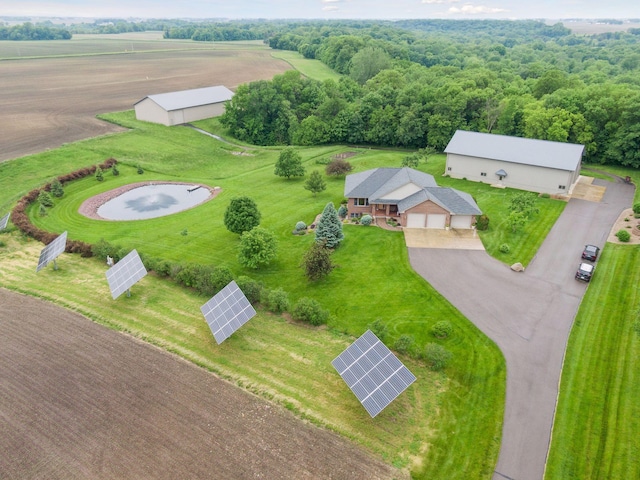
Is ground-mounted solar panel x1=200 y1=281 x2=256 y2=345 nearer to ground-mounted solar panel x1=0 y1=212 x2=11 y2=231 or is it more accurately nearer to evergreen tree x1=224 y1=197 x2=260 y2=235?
evergreen tree x1=224 y1=197 x2=260 y2=235

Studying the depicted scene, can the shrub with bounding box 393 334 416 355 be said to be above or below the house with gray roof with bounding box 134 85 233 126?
below

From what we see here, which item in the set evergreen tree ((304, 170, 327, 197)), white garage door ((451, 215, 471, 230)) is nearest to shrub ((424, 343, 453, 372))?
white garage door ((451, 215, 471, 230))

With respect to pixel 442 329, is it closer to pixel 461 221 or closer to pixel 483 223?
pixel 461 221

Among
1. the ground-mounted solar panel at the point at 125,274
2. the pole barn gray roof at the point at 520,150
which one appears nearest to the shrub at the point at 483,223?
the pole barn gray roof at the point at 520,150

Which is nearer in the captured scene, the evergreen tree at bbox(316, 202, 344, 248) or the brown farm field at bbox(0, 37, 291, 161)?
the evergreen tree at bbox(316, 202, 344, 248)

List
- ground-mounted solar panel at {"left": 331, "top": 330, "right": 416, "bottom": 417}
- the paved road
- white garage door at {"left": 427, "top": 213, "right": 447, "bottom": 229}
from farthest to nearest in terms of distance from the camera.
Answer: white garage door at {"left": 427, "top": 213, "right": 447, "bottom": 229}, ground-mounted solar panel at {"left": 331, "top": 330, "right": 416, "bottom": 417}, the paved road

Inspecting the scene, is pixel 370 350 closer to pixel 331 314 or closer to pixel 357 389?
pixel 357 389

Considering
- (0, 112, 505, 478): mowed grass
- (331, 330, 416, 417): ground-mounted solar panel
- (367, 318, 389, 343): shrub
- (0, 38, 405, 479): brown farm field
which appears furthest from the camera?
(367, 318, 389, 343): shrub
